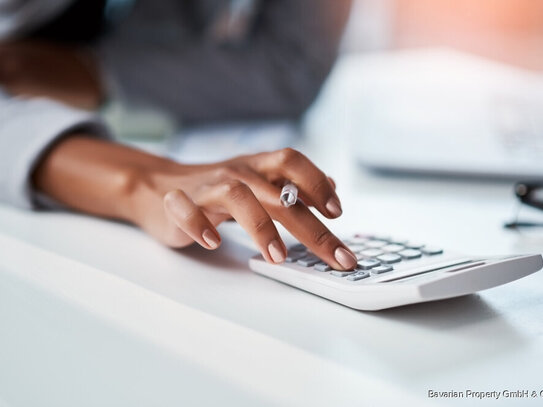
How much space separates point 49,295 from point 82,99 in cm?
81

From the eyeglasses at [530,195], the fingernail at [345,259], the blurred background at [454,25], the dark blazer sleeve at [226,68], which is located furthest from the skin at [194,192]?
the blurred background at [454,25]

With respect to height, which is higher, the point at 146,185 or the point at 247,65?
the point at 247,65

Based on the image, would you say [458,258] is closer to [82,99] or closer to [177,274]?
[177,274]

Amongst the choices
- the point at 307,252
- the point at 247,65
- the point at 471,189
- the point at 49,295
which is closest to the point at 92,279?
the point at 49,295

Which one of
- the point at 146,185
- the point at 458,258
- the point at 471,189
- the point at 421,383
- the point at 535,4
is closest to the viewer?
the point at 421,383

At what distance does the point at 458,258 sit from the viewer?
373 mm

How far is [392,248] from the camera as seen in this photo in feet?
1.30

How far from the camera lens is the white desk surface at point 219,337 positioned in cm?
27

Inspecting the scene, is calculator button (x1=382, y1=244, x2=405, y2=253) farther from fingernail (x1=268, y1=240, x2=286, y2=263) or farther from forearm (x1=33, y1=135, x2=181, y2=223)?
forearm (x1=33, y1=135, x2=181, y2=223)

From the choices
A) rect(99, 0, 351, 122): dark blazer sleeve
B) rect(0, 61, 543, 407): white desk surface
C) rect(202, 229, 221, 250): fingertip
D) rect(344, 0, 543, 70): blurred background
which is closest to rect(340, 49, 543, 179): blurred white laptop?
rect(99, 0, 351, 122): dark blazer sleeve

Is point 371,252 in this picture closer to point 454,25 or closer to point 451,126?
point 451,126

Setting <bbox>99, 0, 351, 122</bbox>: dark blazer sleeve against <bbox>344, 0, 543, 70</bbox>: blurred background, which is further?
<bbox>344, 0, 543, 70</bbox>: blurred background

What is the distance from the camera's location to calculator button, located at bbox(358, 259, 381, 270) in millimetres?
365

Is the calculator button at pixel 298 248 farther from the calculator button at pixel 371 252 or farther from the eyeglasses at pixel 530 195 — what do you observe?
the eyeglasses at pixel 530 195
